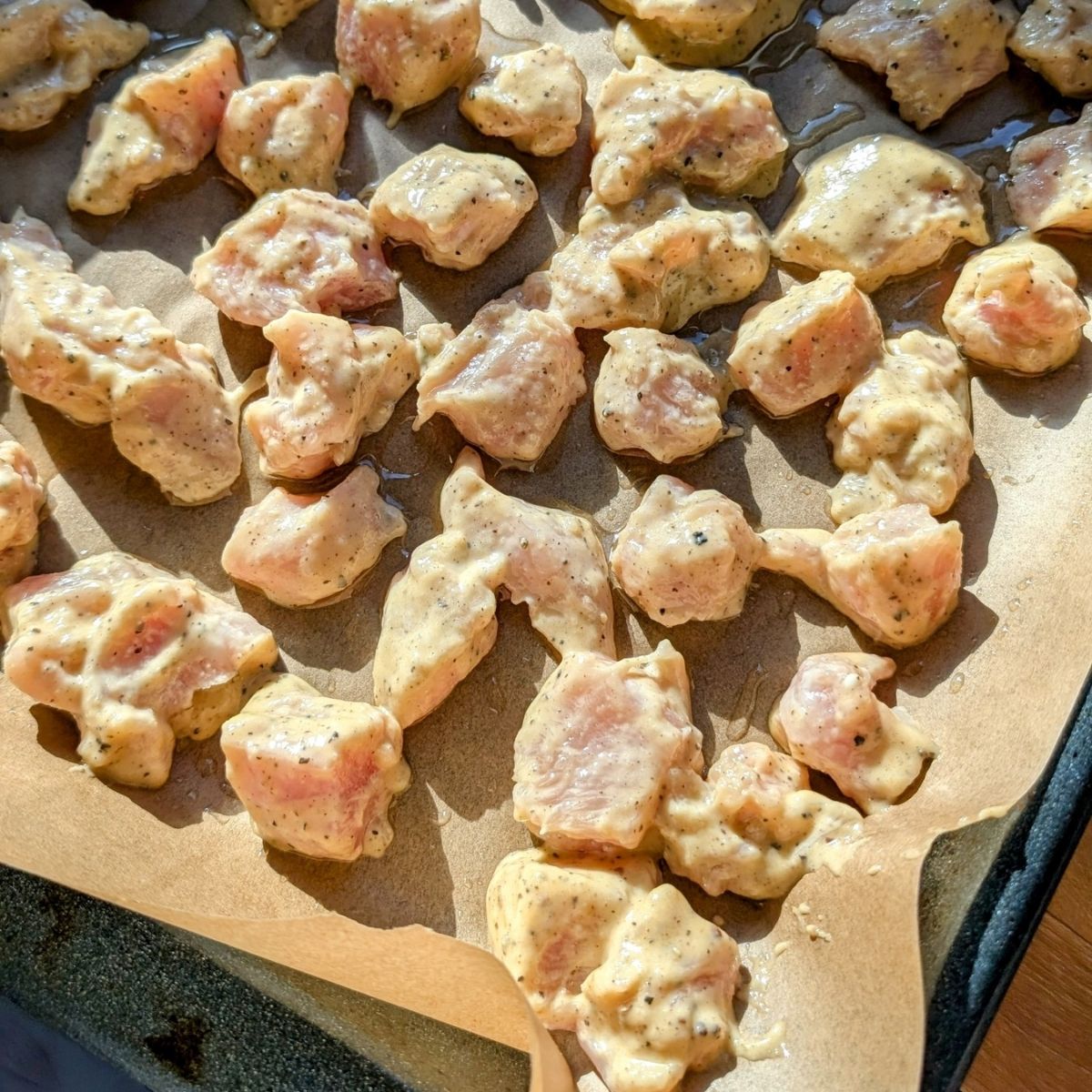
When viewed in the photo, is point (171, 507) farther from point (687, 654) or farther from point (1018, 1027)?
point (1018, 1027)

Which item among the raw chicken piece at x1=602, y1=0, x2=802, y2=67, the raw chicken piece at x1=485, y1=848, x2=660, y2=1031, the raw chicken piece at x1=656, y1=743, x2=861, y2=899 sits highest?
the raw chicken piece at x1=602, y1=0, x2=802, y2=67

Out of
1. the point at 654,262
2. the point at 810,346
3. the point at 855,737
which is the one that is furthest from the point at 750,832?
the point at 654,262

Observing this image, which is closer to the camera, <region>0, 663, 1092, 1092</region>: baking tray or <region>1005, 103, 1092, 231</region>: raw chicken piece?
<region>0, 663, 1092, 1092</region>: baking tray

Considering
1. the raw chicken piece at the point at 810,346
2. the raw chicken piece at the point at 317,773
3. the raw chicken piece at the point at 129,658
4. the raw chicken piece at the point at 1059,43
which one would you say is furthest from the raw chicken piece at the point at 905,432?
the raw chicken piece at the point at 129,658

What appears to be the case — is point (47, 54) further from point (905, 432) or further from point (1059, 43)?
A: point (1059, 43)

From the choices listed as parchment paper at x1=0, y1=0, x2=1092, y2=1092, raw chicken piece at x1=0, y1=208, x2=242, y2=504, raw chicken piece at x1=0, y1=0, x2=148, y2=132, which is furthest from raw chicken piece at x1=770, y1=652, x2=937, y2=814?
raw chicken piece at x1=0, y1=0, x2=148, y2=132

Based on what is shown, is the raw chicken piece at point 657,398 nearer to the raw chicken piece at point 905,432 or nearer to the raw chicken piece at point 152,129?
the raw chicken piece at point 905,432

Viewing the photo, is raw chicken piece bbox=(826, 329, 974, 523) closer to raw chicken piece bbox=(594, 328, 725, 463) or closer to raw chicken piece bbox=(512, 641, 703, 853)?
raw chicken piece bbox=(594, 328, 725, 463)

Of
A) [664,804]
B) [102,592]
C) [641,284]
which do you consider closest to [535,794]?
[664,804]
